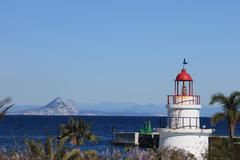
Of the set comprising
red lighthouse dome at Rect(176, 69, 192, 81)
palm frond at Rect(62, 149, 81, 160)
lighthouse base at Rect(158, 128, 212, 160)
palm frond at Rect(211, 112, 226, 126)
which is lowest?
palm frond at Rect(62, 149, 81, 160)

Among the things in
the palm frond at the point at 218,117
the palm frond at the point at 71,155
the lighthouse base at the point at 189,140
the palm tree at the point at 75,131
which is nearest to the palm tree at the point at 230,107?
the palm frond at the point at 218,117

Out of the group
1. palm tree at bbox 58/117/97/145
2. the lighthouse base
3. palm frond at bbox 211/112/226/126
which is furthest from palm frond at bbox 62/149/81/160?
palm frond at bbox 211/112/226/126

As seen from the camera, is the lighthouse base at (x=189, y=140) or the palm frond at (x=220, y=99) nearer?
the lighthouse base at (x=189, y=140)

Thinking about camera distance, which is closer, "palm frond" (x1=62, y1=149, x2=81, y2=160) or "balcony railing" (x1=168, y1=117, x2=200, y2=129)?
"palm frond" (x1=62, y1=149, x2=81, y2=160)

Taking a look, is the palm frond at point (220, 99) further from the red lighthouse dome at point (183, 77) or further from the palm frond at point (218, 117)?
the red lighthouse dome at point (183, 77)

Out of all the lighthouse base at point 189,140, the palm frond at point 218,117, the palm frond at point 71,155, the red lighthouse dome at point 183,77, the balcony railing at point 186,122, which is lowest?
the palm frond at point 71,155

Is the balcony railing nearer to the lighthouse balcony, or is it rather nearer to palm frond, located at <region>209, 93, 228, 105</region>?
the lighthouse balcony

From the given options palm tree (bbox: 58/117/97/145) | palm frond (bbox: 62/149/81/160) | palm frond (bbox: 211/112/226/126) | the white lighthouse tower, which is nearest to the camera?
palm frond (bbox: 62/149/81/160)

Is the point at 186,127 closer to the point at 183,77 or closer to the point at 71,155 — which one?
the point at 183,77

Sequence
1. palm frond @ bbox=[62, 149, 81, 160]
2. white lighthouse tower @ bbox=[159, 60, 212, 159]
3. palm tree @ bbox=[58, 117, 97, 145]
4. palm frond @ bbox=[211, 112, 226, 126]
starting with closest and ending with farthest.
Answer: palm frond @ bbox=[62, 149, 81, 160] → white lighthouse tower @ bbox=[159, 60, 212, 159] → palm tree @ bbox=[58, 117, 97, 145] → palm frond @ bbox=[211, 112, 226, 126]

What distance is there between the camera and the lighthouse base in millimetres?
39188

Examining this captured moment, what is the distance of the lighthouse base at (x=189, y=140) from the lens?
39188 millimetres

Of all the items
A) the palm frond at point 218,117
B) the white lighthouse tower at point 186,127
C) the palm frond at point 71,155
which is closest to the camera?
the palm frond at point 71,155

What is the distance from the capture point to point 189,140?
1554 inches
